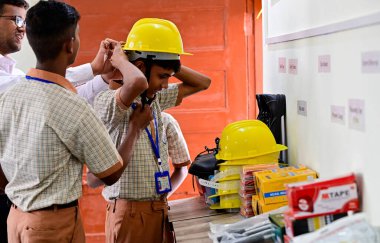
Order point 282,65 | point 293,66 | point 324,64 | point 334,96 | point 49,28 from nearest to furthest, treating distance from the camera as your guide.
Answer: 1. point 49,28
2. point 334,96
3. point 324,64
4. point 293,66
5. point 282,65

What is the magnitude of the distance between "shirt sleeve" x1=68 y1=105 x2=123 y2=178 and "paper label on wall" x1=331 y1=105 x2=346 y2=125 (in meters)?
0.82

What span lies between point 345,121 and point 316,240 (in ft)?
1.91

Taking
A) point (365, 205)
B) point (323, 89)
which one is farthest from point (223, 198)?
point (365, 205)

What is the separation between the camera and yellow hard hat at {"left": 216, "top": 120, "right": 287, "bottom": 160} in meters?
2.41

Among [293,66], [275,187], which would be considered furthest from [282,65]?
[275,187]

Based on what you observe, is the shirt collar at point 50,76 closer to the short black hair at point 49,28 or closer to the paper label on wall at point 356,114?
the short black hair at point 49,28

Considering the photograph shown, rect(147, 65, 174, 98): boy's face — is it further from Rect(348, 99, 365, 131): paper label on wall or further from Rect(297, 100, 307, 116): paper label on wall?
Rect(348, 99, 365, 131): paper label on wall

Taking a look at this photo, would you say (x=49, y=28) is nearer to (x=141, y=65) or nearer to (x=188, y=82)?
(x=141, y=65)

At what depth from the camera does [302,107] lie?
239 centimetres

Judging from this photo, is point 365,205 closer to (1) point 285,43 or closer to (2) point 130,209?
(2) point 130,209

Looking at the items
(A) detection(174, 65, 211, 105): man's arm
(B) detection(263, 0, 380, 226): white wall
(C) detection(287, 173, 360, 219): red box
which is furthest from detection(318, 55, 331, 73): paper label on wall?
(A) detection(174, 65, 211, 105): man's arm

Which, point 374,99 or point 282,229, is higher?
point 374,99

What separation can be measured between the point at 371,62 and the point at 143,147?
1.08 meters

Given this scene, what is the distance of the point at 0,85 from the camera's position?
261cm
